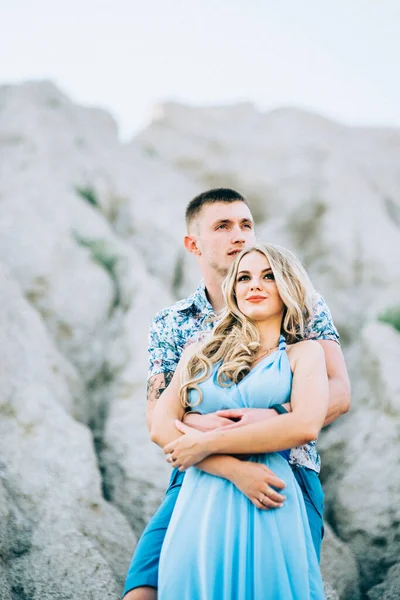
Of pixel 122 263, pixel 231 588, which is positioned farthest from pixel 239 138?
pixel 231 588

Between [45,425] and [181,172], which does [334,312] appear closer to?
[45,425]

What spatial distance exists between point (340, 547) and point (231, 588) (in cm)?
240

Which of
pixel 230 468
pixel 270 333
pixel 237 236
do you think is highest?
pixel 237 236

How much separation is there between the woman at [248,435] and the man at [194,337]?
80 millimetres

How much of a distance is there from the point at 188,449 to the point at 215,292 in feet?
5.14

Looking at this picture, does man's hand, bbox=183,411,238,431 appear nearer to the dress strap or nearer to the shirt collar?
the dress strap

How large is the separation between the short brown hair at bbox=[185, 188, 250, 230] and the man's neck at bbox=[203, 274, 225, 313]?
23.2 inches

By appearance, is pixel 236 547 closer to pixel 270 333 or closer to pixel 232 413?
pixel 232 413

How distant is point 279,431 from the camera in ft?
8.31

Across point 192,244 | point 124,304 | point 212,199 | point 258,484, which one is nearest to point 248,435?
point 258,484

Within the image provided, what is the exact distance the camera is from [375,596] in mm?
3988

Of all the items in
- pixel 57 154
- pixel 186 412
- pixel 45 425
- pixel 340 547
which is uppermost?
pixel 57 154

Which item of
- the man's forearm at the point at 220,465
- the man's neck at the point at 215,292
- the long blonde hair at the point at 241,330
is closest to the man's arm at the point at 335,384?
the long blonde hair at the point at 241,330

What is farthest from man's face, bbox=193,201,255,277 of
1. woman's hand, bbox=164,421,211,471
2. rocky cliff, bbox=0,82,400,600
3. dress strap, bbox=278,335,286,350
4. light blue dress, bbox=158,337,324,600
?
rocky cliff, bbox=0,82,400,600
